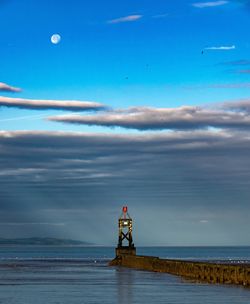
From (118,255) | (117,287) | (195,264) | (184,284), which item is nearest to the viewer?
(117,287)

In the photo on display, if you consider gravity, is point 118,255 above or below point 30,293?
A: above

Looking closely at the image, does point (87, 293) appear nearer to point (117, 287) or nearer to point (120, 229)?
point (117, 287)

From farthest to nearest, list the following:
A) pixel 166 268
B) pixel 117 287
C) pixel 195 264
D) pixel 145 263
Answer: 1. pixel 145 263
2. pixel 166 268
3. pixel 195 264
4. pixel 117 287

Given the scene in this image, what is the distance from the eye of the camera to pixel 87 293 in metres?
40.7

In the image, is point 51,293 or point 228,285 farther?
point 228,285

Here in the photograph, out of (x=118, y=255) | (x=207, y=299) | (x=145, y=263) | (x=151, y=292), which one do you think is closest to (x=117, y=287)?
(x=151, y=292)

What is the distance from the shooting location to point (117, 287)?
45906 millimetres

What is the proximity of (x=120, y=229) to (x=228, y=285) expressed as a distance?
48.0 meters

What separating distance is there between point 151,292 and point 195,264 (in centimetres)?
1775

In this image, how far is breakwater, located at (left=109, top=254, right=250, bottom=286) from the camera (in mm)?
47688

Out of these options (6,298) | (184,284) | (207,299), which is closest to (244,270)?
(184,284)

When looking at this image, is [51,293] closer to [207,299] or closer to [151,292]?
[151,292]

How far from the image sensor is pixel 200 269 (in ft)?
187

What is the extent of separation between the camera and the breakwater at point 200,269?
47.7 metres
